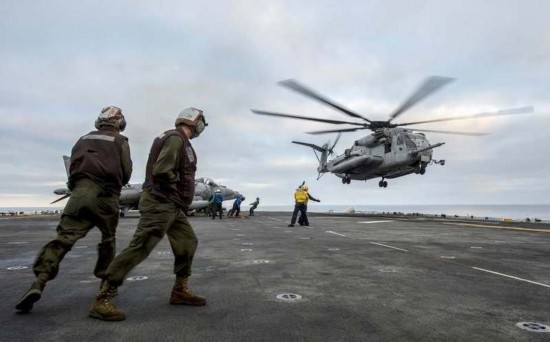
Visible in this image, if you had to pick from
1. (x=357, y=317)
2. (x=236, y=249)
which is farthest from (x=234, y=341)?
(x=236, y=249)

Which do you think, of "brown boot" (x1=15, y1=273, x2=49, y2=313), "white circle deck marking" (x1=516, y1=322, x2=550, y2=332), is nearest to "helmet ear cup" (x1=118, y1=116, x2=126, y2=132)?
"brown boot" (x1=15, y1=273, x2=49, y2=313)

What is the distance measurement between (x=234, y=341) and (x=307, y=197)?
14.4 m

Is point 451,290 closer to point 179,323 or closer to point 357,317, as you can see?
point 357,317

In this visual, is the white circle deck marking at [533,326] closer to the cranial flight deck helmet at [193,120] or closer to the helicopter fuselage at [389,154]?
the cranial flight deck helmet at [193,120]

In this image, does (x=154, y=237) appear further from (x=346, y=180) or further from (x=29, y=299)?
(x=346, y=180)

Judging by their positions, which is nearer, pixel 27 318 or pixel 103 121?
pixel 27 318

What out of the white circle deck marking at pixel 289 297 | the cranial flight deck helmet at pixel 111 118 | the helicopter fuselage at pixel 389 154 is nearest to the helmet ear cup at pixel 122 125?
the cranial flight deck helmet at pixel 111 118

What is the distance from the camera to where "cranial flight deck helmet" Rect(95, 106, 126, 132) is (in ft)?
13.6

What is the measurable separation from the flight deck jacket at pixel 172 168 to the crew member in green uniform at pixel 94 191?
44 centimetres

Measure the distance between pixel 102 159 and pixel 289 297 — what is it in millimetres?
2571

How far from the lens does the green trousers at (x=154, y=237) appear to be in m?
3.50

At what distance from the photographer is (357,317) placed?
3.31m

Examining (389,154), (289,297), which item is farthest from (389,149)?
(289,297)

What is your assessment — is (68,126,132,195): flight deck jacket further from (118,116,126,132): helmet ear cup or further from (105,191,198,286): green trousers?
(105,191,198,286): green trousers
